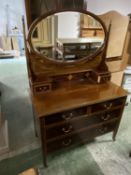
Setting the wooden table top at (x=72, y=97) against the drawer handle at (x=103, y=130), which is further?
the drawer handle at (x=103, y=130)

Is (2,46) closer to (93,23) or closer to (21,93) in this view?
(21,93)

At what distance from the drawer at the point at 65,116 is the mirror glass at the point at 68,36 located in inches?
20.7

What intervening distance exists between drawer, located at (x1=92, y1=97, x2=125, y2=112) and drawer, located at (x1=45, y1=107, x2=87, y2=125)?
12 cm

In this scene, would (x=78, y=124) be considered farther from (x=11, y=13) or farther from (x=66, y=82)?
(x=11, y=13)

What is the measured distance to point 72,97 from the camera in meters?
1.21

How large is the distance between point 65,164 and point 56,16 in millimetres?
1430

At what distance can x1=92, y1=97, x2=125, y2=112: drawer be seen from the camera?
1.25m

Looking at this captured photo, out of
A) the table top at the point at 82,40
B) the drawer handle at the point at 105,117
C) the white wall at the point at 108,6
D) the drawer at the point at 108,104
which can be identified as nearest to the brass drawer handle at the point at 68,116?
the drawer at the point at 108,104

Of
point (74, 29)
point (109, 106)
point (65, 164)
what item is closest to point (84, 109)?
point (109, 106)

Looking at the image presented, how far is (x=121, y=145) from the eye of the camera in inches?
63.1

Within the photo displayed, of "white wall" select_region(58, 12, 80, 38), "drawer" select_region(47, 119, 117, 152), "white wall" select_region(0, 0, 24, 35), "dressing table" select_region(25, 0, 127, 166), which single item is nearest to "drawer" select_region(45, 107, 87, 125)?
"dressing table" select_region(25, 0, 127, 166)

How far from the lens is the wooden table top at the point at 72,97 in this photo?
107 cm

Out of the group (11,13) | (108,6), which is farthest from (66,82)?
(11,13)

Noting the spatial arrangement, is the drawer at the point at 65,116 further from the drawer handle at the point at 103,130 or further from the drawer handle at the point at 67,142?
the drawer handle at the point at 103,130
